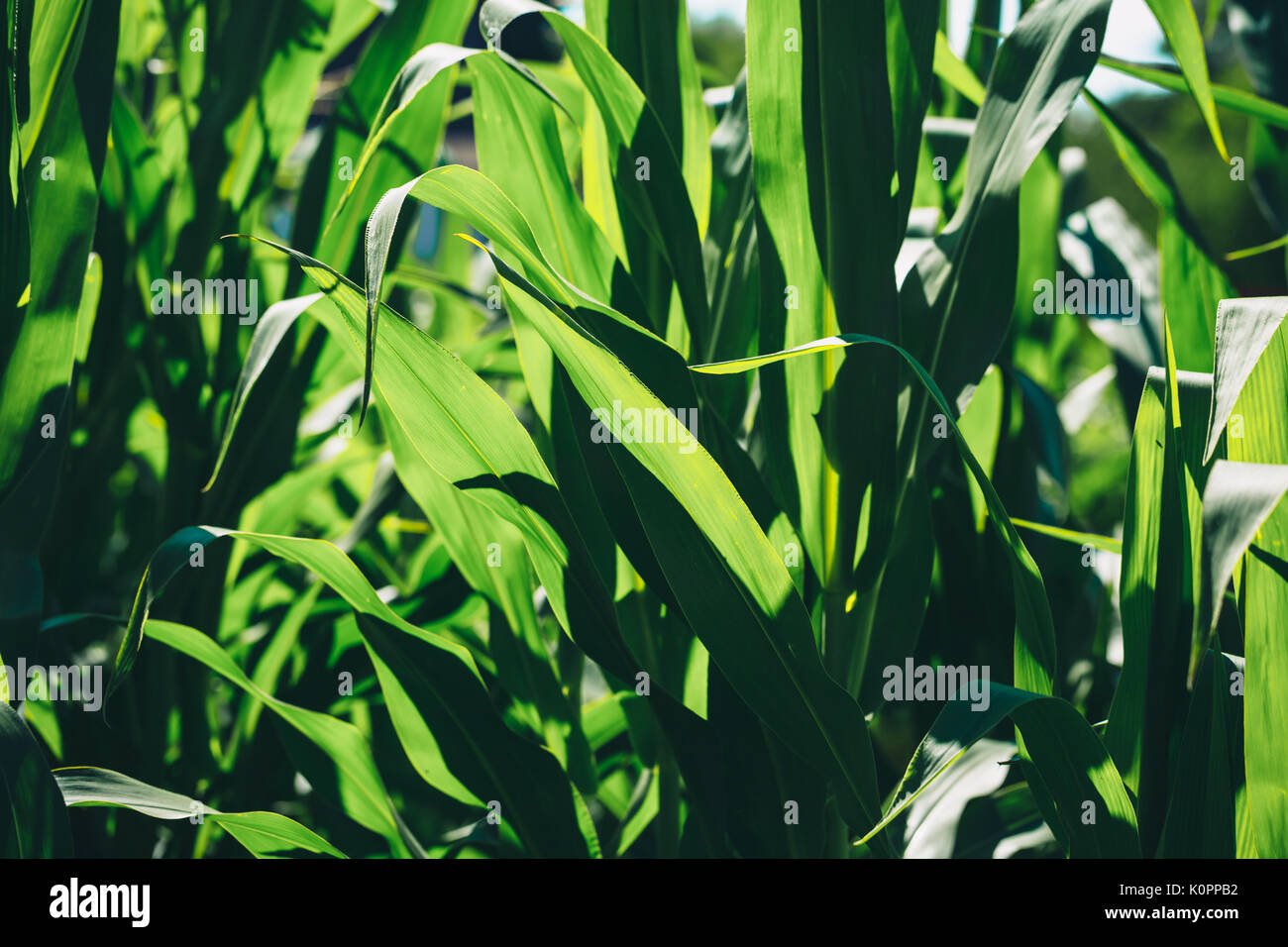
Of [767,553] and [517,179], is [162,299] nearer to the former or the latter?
[517,179]

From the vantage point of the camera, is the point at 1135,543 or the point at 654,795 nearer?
the point at 1135,543

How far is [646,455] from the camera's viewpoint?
13.3 inches

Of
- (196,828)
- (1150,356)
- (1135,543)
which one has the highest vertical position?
(1150,356)

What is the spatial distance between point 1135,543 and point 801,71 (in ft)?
0.84

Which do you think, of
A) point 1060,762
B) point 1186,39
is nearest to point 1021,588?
point 1060,762

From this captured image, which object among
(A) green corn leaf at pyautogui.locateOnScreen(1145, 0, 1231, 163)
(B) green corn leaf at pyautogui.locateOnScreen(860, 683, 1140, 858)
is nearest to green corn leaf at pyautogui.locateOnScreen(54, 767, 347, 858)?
(B) green corn leaf at pyautogui.locateOnScreen(860, 683, 1140, 858)

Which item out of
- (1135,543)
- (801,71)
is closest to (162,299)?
(801,71)

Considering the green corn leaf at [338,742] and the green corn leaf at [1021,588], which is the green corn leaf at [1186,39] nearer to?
the green corn leaf at [1021,588]

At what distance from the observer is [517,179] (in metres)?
0.46

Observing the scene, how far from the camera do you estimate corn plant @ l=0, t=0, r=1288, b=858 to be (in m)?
0.36

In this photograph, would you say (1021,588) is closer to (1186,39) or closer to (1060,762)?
(1060,762)

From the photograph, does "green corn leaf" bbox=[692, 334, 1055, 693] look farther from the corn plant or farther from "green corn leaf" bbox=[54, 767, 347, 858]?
"green corn leaf" bbox=[54, 767, 347, 858]

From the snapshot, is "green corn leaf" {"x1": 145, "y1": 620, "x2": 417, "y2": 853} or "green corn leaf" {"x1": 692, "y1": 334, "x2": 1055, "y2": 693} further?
"green corn leaf" {"x1": 145, "y1": 620, "x2": 417, "y2": 853}
